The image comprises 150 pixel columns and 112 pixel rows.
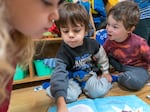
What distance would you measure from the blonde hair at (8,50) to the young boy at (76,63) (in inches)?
13.1

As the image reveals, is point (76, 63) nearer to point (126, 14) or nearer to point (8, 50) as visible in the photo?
point (126, 14)

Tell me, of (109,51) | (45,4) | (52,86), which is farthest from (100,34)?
(45,4)

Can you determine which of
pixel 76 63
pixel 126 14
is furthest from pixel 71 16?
pixel 126 14

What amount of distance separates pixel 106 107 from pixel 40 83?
586 mm

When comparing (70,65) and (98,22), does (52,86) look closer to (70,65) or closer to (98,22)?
(70,65)

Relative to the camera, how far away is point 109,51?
1276 mm

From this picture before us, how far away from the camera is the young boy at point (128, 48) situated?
1149mm

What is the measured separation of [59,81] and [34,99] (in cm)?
20

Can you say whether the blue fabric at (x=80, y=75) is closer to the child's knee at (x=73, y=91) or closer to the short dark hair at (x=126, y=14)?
the child's knee at (x=73, y=91)

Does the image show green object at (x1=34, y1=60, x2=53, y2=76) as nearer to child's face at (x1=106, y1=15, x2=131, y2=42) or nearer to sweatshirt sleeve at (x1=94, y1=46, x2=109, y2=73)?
sweatshirt sleeve at (x1=94, y1=46, x2=109, y2=73)

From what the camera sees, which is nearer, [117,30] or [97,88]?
[97,88]

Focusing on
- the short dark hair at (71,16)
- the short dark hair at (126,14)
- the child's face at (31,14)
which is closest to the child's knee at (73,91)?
the short dark hair at (71,16)

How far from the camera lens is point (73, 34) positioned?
1.01 meters

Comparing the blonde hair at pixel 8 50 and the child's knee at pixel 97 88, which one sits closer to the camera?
the blonde hair at pixel 8 50
